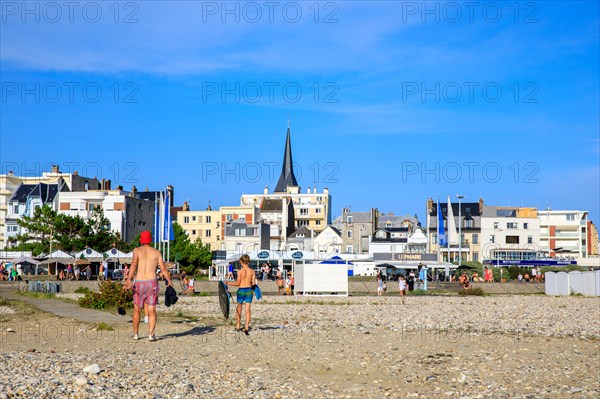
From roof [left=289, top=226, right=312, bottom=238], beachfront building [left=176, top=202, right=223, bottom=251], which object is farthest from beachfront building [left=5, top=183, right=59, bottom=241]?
roof [left=289, top=226, right=312, bottom=238]

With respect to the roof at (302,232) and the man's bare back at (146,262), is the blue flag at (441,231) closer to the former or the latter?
the roof at (302,232)

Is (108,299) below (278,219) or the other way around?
below

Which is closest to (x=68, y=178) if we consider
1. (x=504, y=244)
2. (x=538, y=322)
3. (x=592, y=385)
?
A: (x=504, y=244)

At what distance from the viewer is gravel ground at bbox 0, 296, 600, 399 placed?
1018 centimetres

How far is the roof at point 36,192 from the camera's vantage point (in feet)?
361

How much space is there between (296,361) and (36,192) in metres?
104

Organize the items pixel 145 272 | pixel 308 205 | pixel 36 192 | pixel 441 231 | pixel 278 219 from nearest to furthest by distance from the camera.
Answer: pixel 145 272, pixel 441 231, pixel 36 192, pixel 278 219, pixel 308 205

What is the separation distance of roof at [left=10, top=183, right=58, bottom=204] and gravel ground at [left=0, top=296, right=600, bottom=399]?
93709mm

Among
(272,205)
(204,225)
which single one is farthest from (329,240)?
(204,225)

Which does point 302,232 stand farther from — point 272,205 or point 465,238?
point 465,238

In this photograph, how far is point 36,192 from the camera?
362ft

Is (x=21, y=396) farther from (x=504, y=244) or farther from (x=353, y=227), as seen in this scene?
(x=353, y=227)

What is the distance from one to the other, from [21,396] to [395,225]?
4889 inches

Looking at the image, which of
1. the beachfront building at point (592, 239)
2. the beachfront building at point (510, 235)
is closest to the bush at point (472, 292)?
the beachfront building at point (510, 235)
